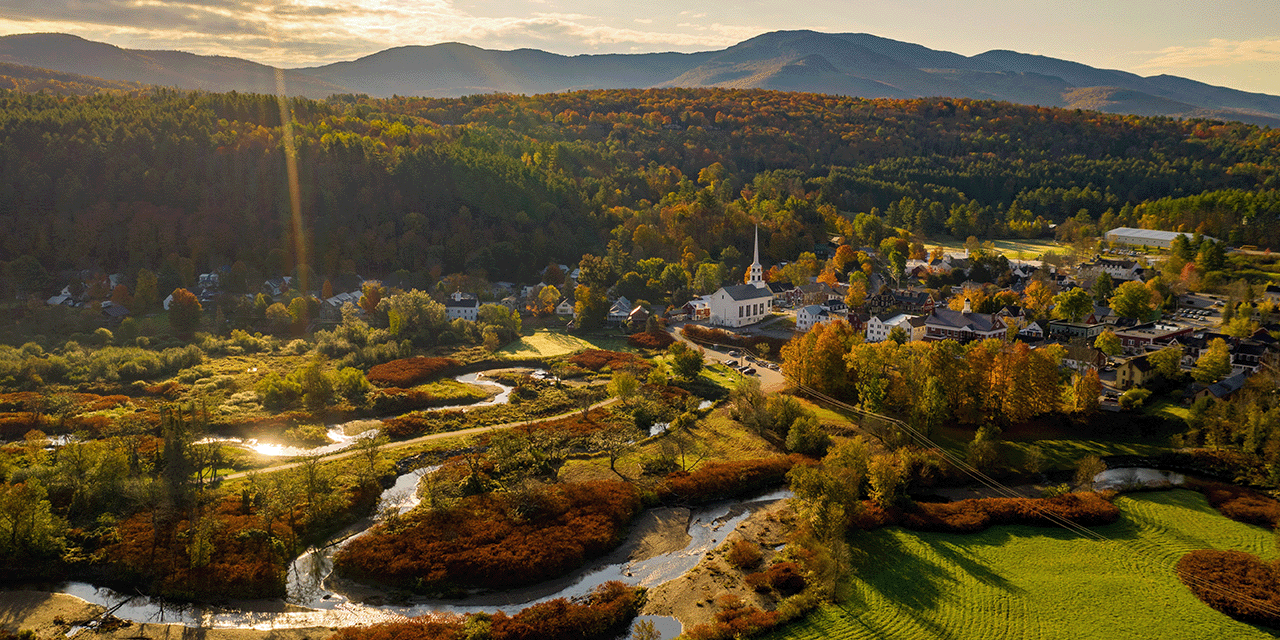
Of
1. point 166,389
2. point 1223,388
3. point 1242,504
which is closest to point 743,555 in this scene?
point 1242,504

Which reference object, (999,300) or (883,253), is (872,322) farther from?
(883,253)

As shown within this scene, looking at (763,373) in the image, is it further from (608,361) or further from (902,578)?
(902,578)

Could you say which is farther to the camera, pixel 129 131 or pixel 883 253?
pixel 129 131

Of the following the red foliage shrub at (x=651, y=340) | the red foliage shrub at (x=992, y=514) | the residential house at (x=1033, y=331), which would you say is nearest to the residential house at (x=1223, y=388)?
the residential house at (x=1033, y=331)

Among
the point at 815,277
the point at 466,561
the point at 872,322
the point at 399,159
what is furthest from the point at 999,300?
the point at 399,159

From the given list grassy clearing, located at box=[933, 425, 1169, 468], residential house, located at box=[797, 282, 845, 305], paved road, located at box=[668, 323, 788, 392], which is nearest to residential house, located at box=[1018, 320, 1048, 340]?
grassy clearing, located at box=[933, 425, 1169, 468]
